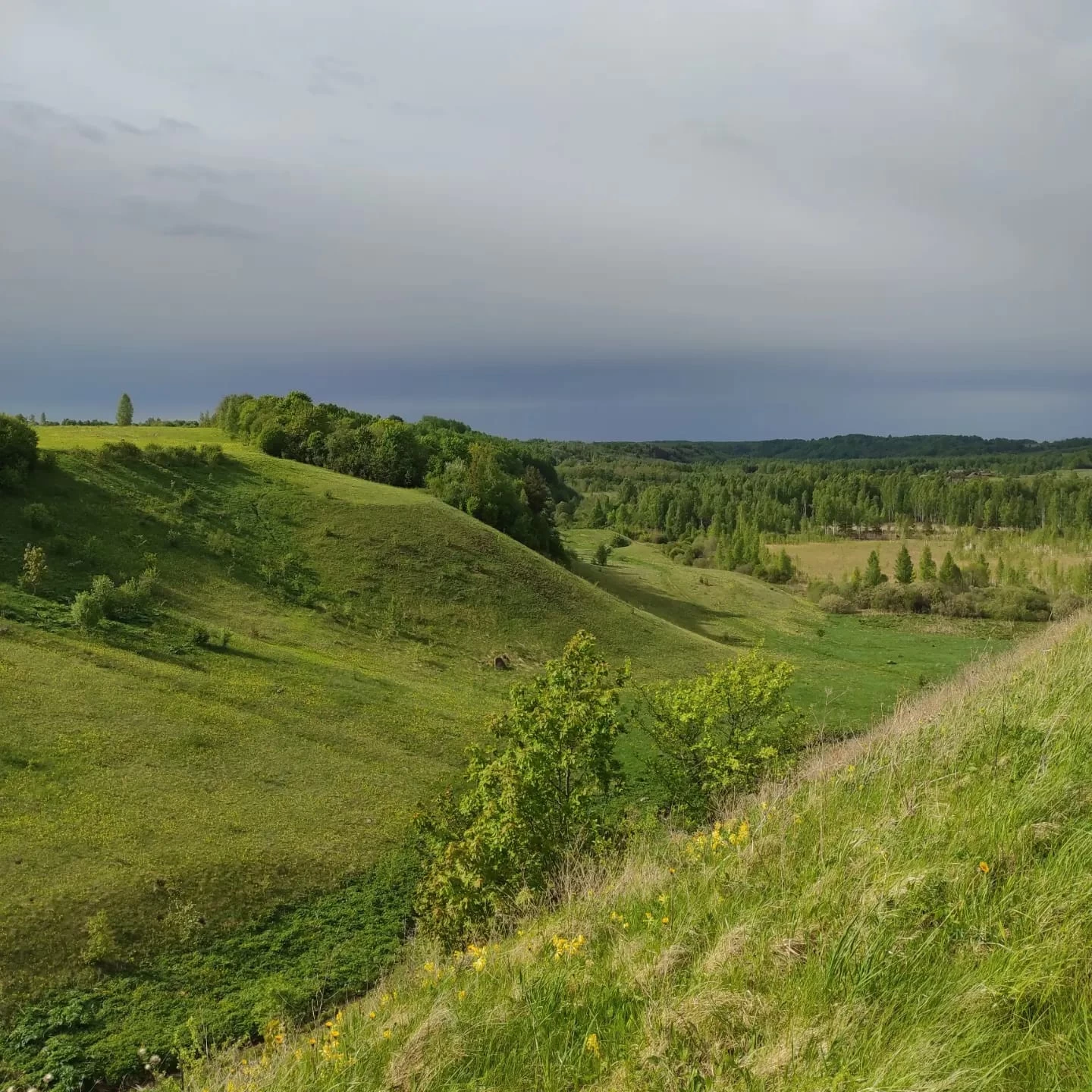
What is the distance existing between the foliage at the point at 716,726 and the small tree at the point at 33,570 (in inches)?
1100

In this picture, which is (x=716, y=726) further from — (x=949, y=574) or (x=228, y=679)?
(x=949, y=574)

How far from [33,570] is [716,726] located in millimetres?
30393

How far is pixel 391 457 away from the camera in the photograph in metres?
70.5

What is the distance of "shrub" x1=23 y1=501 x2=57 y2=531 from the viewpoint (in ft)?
124

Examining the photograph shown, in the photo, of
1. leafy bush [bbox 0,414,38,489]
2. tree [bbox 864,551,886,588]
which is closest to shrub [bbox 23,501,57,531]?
leafy bush [bbox 0,414,38,489]

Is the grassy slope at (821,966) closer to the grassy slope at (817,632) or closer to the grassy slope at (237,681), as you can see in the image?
the grassy slope at (237,681)

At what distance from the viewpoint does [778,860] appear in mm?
6762

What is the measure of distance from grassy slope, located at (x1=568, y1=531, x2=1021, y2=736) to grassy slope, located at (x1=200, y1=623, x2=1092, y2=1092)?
32949 millimetres

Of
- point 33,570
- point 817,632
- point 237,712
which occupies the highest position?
point 33,570

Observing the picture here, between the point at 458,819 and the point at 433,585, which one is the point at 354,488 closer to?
the point at 433,585

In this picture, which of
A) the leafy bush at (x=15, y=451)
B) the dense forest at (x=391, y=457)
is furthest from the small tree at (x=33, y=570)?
the dense forest at (x=391, y=457)

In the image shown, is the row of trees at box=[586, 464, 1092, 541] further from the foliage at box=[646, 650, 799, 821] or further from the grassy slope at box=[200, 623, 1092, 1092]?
the grassy slope at box=[200, 623, 1092, 1092]

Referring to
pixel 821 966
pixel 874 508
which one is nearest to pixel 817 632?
pixel 821 966

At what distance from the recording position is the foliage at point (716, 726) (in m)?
21.6
